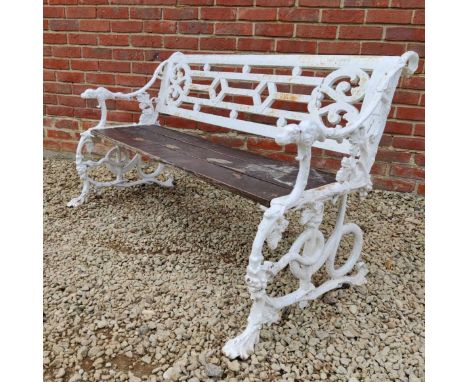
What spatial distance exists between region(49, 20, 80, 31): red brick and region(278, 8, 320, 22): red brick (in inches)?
70.7

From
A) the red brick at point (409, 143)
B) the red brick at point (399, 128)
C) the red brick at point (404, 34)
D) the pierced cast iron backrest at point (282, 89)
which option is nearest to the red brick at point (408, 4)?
the red brick at point (404, 34)

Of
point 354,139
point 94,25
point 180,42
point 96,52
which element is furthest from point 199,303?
point 94,25

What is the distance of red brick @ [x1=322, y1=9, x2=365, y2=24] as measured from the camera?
2812 mm

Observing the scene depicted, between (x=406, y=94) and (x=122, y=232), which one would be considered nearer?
(x=122, y=232)

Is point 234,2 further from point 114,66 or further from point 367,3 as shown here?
point 114,66

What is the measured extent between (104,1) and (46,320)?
2.70 m

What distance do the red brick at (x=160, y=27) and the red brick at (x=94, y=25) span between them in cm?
36

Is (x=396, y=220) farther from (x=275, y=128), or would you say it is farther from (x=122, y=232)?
(x=122, y=232)

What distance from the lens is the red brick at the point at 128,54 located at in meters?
3.42

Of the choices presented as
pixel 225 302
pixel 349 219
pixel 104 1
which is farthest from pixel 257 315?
pixel 104 1

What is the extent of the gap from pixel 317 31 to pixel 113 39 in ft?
5.66

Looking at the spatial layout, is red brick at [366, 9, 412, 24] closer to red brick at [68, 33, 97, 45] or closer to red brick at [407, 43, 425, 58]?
red brick at [407, 43, 425, 58]

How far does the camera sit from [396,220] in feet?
9.17

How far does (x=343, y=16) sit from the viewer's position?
284cm
